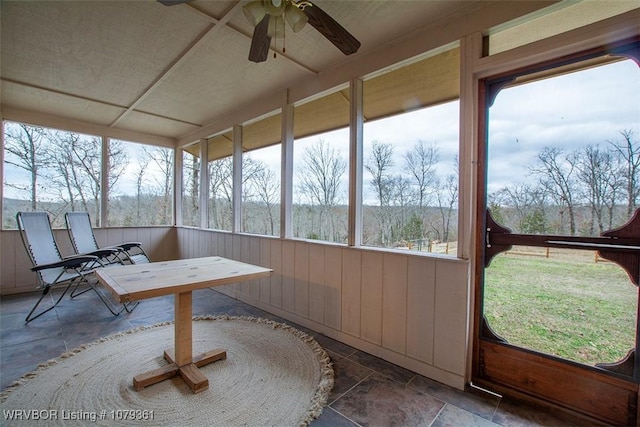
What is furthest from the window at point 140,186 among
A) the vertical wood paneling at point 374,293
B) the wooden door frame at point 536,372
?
the wooden door frame at point 536,372

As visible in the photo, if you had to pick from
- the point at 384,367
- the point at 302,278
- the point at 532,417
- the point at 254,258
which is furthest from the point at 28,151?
the point at 532,417

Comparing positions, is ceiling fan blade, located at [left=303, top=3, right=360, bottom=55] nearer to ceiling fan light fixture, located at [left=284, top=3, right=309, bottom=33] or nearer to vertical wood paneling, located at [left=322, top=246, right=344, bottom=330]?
ceiling fan light fixture, located at [left=284, top=3, right=309, bottom=33]

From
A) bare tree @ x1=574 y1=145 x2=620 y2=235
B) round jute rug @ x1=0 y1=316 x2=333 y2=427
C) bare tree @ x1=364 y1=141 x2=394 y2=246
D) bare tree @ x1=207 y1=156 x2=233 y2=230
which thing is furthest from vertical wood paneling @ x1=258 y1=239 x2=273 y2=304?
bare tree @ x1=574 y1=145 x2=620 y2=235

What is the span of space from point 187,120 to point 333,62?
279 cm

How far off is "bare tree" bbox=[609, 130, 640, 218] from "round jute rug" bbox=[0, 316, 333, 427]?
206cm

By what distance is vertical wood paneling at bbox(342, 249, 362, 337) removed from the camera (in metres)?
2.45

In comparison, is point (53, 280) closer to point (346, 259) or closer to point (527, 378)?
point (346, 259)

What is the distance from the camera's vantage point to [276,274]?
3.24 m

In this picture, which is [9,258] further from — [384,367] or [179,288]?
[384,367]

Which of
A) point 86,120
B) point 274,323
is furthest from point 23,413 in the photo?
point 86,120

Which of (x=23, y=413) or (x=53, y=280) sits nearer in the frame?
(x=23, y=413)

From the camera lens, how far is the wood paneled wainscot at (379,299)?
193cm

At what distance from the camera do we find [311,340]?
2.53 meters

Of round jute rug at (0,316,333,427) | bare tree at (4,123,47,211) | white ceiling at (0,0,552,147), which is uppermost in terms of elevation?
white ceiling at (0,0,552,147)
